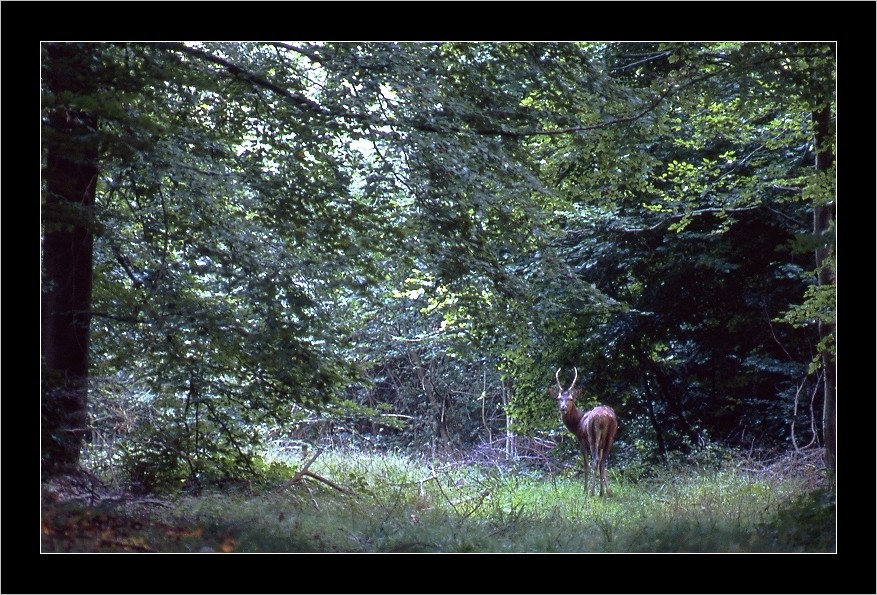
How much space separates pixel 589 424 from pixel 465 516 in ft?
4.92

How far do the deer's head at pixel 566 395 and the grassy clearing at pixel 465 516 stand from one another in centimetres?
51

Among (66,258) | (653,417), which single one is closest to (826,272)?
(653,417)

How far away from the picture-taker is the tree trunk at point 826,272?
5.15 m

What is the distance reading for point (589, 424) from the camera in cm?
663

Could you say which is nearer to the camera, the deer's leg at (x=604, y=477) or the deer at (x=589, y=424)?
the deer's leg at (x=604, y=477)

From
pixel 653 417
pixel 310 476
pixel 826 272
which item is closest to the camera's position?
pixel 826 272

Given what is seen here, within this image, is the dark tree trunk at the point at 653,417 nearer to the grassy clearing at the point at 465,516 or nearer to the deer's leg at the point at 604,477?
the grassy clearing at the point at 465,516

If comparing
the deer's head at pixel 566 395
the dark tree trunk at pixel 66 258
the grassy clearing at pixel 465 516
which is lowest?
the grassy clearing at pixel 465 516

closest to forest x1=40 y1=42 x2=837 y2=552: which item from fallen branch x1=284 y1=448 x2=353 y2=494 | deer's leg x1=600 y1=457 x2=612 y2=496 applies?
fallen branch x1=284 y1=448 x2=353 y2=494

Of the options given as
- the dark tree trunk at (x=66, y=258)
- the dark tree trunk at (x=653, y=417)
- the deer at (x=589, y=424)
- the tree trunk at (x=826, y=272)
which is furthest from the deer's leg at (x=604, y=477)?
the dark tree trunk at (x=66, y=258)

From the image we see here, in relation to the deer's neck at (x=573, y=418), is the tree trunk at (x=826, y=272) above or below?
above

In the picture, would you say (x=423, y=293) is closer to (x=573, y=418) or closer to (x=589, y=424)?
(x=573, y=418)

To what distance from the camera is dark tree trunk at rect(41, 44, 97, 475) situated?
4723mm

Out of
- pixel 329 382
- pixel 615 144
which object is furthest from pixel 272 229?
pixel 615 144
